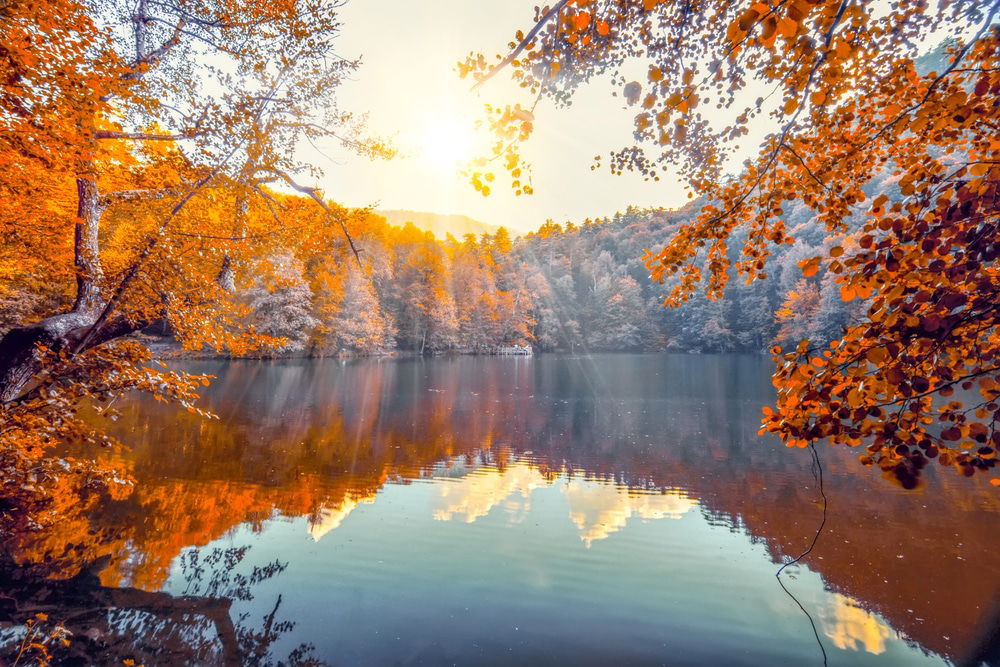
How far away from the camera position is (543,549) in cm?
695

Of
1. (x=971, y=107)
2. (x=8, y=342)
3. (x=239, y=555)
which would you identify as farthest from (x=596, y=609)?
A: (x=8, y=342)

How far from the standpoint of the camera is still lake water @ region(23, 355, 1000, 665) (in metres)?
4.87

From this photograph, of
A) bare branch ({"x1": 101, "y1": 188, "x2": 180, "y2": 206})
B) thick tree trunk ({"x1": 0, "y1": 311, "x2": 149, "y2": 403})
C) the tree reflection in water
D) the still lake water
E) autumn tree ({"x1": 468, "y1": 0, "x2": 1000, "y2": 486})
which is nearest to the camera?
autumn tree ({"x1": 468, "y1": 0, "x2": 1000, "y2": 486})

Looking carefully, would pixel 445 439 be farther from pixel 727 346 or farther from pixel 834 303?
pixel 727 346

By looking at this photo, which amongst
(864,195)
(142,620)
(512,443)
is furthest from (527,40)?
(512,443)

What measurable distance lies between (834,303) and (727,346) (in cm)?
1991

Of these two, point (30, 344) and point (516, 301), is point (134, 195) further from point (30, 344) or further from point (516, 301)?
point (516, 301)

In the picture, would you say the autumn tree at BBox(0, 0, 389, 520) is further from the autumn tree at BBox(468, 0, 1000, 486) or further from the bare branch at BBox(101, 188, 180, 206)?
the autumn tree at BBox(468, 0, 1000, 486)

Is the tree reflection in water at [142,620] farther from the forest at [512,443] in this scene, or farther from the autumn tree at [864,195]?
the autumn tree at [864,195]

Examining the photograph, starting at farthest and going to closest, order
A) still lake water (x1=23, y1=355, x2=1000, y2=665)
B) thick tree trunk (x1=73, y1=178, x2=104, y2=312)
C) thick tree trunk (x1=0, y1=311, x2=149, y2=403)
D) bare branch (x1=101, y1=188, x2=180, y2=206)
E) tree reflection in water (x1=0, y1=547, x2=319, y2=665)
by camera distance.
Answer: bare branch (x1=101, y1=188, x2=180, y2=206) → thick tree trunk (x1=73, y1=178, x2=104, y2=312) → still lake water (x1=23, y1=355, x2=1000, y2=665) → thick tree trunk (x1=0, y1=311, x2=149, y2=403) → tree reflection in water (x1=0, y1=547, x2=319, y2=665)

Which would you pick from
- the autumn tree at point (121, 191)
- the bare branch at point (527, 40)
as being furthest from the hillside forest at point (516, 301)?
the bare branch at point (527, 40)

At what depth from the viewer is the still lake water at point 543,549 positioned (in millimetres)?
4867

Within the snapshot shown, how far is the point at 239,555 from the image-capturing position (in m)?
6.44

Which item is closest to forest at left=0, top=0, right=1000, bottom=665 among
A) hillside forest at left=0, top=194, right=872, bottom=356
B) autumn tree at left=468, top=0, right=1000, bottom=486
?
autumn tree at left=468, top=0, right=1000, bottom=486
